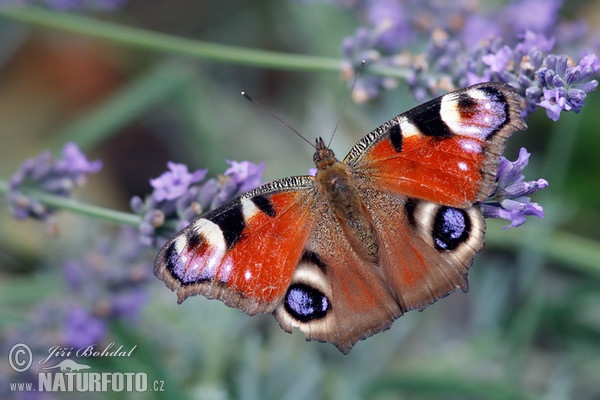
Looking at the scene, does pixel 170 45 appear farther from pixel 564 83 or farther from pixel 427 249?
pixel 564 83

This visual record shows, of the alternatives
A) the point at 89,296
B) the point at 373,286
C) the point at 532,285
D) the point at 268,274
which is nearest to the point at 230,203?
the point at 268,274

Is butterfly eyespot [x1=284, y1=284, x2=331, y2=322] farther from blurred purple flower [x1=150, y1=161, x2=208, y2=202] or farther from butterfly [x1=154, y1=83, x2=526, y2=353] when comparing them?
blurred purple flower [x1=150, y1=161, x2=208, y2=202]

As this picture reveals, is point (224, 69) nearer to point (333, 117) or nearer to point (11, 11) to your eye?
point (333, 117)

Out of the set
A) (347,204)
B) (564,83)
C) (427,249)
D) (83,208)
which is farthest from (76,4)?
(564,83)

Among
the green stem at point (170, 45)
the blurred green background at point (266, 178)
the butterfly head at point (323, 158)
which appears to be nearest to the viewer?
the butterfly head at point (323, 158)

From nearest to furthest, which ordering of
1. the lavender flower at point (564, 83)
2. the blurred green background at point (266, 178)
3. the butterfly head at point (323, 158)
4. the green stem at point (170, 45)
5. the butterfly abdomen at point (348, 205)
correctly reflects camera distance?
the lavender flower at point (564, 83)
the butterfly abdomen at point (348, 205)
the butterfly head at point (323, 158)
the green stem at point (170, 45)
the blurred green background at point (266, 178)

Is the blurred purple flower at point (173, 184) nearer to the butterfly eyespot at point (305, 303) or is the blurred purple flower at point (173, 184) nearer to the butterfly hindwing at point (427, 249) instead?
the butterfly eyespot at point (305, 303)

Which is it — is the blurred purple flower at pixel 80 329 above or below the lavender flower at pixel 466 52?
below

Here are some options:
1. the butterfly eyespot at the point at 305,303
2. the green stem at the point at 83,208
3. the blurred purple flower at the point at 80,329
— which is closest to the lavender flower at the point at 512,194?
the butterfly eyespot at the point at 305,303
